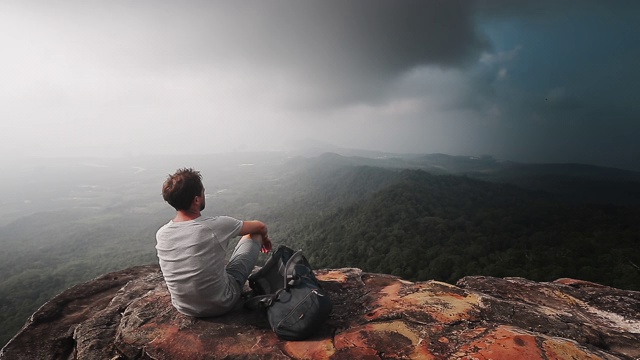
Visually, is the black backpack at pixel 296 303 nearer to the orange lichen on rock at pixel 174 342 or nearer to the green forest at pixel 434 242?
the orange lichen on rock at pixel 174 342

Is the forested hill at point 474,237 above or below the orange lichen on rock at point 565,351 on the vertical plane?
below

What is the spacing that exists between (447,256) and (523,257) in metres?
12.9

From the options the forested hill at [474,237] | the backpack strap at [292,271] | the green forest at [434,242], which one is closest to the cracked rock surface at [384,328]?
the backpack strap at [292,271]

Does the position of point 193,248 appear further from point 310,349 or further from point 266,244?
point 310,349

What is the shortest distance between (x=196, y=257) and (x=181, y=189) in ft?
2.79

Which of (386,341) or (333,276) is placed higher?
(386,341)

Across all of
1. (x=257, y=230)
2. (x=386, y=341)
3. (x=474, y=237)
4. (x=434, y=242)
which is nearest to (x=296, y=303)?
(x=386, y=341)

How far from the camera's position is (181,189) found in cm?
354

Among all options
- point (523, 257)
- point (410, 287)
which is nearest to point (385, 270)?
point (523, 257)

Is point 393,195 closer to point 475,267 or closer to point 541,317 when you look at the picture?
point 475,267

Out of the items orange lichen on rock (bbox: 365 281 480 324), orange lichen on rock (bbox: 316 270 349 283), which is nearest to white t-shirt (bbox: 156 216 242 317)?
orange lichen on rock (bbox: 365 281 480 324)

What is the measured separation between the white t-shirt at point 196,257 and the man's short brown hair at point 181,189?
25 cm

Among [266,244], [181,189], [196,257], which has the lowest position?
[266,244]

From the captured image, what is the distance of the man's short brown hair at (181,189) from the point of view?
3523mm
